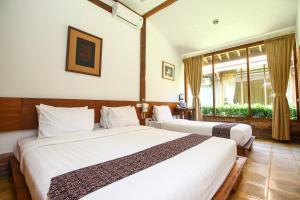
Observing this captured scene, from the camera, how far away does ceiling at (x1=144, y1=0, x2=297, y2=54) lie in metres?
2.99

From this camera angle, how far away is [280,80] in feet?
11.5

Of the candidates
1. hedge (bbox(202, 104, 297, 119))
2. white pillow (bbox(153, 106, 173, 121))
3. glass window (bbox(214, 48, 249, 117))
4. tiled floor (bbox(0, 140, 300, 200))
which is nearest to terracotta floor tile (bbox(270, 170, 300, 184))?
tiled floor (bbox(0, 140, 300, 200))

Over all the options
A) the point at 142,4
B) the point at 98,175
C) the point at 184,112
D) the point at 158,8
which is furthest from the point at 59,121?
the point at 184,112

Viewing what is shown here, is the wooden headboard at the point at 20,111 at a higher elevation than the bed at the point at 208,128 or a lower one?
higher

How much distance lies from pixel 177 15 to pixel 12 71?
3264mm

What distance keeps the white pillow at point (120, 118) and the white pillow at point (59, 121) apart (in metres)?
0.44

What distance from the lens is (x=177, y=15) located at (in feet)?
11.5

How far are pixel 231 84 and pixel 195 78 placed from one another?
3.69 ft

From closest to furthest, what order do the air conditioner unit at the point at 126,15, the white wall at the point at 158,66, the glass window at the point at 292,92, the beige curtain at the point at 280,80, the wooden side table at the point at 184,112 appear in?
the air conditioner unit at the point at 126,15
the beige curtain at the point at 280,80
the glass window at the point at 292,92
the white wall at the point at 158,66
the wooden side table at the point at 184,112

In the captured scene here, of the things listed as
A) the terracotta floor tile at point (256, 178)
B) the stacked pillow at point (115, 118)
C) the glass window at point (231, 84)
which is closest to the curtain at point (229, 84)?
the glass window at point (231, 84)

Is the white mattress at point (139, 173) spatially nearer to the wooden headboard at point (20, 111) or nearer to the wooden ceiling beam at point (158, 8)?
the wooden headboard at point (20, 111)

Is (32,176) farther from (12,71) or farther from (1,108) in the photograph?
(12,71)

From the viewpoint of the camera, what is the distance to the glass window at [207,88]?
486 cm

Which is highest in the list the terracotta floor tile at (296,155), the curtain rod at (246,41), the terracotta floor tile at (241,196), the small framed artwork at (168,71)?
the curtain rod at (246,41)
